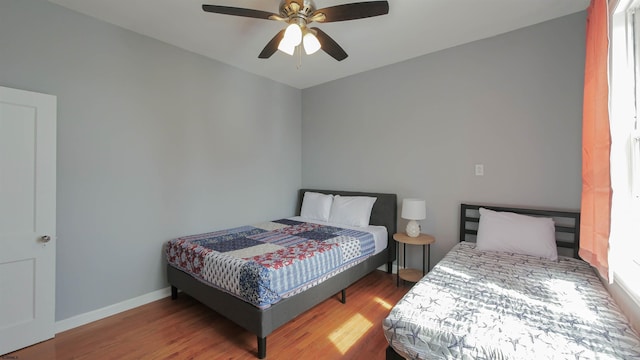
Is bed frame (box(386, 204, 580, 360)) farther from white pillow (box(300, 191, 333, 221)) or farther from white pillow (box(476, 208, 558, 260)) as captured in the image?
white pillow (box(300, 191, 333, 221))

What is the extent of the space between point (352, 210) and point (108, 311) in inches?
108

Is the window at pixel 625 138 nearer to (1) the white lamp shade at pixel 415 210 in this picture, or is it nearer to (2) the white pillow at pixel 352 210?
(1) the white lamp shade at pixel 415 210

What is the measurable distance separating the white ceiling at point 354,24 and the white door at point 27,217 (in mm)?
1026

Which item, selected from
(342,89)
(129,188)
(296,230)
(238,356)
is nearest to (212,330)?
(238,356)

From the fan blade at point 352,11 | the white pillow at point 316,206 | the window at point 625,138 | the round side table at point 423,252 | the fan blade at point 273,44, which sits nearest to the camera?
the window at point 625,138

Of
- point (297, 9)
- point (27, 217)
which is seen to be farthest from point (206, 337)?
point (297, 9)

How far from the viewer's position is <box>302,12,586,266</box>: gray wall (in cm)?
241

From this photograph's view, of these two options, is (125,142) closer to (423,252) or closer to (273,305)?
(273,305)

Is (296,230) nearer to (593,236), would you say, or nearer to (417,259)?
(417,259)

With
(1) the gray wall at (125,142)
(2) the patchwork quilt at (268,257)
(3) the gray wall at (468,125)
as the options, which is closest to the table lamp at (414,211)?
(3) the gray wall at (468,125)

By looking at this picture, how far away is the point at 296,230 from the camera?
3.19m

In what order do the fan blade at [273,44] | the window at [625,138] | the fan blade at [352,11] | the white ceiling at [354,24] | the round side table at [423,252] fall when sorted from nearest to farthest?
the window at [625,138] → the fan blade at [352,11] → the fan blade at [273,44] → the white ceiling at [354,24] → the round side table at [423,252]

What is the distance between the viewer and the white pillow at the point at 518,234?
2279 millimetres

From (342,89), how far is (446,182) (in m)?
2.01
